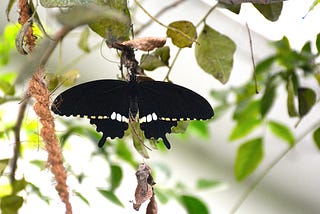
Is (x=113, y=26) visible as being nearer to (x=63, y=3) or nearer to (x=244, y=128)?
(x=63, y=3)

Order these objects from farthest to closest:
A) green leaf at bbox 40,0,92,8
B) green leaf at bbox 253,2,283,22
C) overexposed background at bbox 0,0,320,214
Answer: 1. overexposed background at bbox 0,0,320,214
2. green leaf at bbox 253,2,283,22
3. green leaf at bbox 40,0,92,8

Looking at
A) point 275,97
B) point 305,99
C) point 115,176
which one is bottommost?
point 115,176

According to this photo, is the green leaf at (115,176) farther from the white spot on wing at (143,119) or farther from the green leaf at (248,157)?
the white spot on wing at (143,119)

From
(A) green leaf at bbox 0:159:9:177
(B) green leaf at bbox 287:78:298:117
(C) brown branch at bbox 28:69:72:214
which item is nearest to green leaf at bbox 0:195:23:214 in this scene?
(A) green leaf at bbox 0:159:9:177

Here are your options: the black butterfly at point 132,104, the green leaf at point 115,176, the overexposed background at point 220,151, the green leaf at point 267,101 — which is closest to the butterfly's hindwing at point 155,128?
the black butterfly at point 132,104

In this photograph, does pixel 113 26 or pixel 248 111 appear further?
pixel 248 111

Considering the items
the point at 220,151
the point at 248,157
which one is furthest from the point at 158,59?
the point at 220,151

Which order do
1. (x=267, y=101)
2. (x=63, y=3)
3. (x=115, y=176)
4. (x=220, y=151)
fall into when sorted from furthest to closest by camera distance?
1. (x=220, y=151)
2. (x=115, y=176)
3. (x=267, y=101)
4. (x=63, y=3)

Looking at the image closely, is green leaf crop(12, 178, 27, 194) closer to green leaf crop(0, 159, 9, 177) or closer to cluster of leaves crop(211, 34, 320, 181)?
green leaf crop(0, 159, 9, 177)
